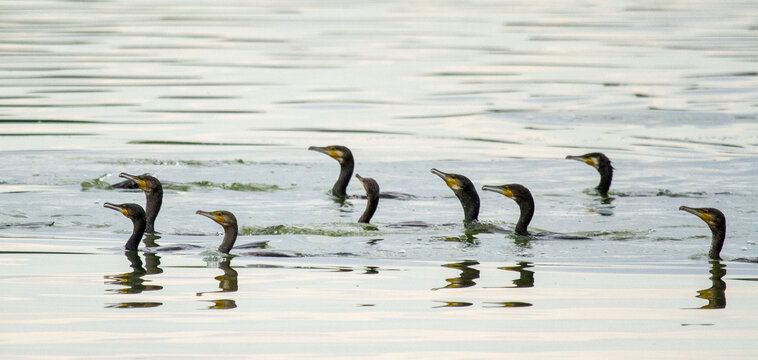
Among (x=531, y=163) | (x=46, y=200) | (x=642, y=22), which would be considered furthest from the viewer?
(x=642, y=22)

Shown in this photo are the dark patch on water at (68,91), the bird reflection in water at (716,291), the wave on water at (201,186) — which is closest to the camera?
the bird reflection in water at (716,291)

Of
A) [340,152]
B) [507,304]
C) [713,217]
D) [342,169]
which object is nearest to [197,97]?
[340,152]

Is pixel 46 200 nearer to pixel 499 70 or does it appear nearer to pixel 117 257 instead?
pixel 117 257

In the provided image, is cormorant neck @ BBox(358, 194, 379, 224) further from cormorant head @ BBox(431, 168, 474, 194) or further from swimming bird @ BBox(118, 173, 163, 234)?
swimming bird @ BBox(118, 173, 163, 234)

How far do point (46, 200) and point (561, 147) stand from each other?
8.98 meters

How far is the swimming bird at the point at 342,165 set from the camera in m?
18.2

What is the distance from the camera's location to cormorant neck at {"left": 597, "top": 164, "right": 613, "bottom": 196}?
17984mm

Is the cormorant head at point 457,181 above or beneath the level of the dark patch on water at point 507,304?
above

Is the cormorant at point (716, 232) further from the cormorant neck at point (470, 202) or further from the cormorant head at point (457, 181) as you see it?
the cormorant head at point (457, 181)

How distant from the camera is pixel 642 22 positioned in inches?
2060

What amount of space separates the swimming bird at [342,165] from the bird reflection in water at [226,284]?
5.86m

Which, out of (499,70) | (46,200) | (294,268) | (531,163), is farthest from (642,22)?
(294,268)

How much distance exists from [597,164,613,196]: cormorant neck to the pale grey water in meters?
A: 0.30

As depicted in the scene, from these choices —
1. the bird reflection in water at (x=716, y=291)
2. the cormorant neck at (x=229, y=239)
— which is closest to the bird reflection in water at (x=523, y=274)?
the bird reflection in water at (x=716, y=291)
